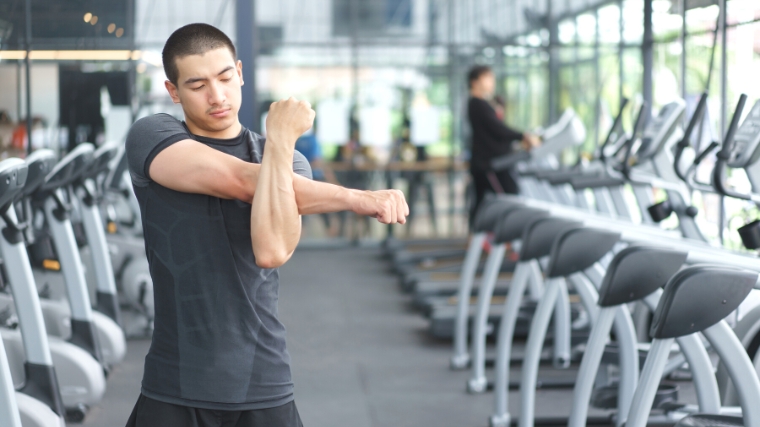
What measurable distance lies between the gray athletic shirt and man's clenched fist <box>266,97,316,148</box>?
6.5 inches

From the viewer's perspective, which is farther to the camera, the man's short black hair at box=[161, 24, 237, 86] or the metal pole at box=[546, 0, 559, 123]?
the metal pole at box=[546, 0, 559, 123]

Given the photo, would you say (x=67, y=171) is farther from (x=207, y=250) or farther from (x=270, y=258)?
(x=270, y=258)

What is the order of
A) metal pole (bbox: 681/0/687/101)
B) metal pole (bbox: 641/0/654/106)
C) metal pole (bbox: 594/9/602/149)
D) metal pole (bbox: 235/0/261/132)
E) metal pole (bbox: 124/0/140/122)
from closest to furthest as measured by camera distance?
1. metal pole (bbox: 681/0/687/101)
2. metal pole (bbox: 124/0/140/122)
3. metal pole (bbox: 641/0/654/106)
4. metal pole (bbox: 235/0/261/132)
5. metal pole (bbox: 594/9/602/149)

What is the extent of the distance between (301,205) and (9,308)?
284 cm

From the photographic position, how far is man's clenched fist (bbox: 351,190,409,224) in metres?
1.35

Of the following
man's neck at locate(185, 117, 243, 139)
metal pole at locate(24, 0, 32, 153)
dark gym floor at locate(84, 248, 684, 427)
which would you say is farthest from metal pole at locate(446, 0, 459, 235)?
man's neck at locate(185, 117, 243, 139)

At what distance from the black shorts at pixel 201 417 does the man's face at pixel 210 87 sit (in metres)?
0.49

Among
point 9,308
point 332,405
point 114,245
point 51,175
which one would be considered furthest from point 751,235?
point 114,245

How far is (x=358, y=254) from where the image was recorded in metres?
8.97

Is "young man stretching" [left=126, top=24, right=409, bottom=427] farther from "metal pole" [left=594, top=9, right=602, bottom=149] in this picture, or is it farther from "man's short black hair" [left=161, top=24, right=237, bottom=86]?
"metal pole" [left=594, top=9, right=602, bottom=149]

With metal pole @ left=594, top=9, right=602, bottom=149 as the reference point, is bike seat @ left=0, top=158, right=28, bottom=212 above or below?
below

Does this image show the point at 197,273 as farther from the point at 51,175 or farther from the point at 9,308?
the point at 9,308

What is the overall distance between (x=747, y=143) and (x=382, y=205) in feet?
6.69

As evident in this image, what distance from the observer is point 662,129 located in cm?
391
